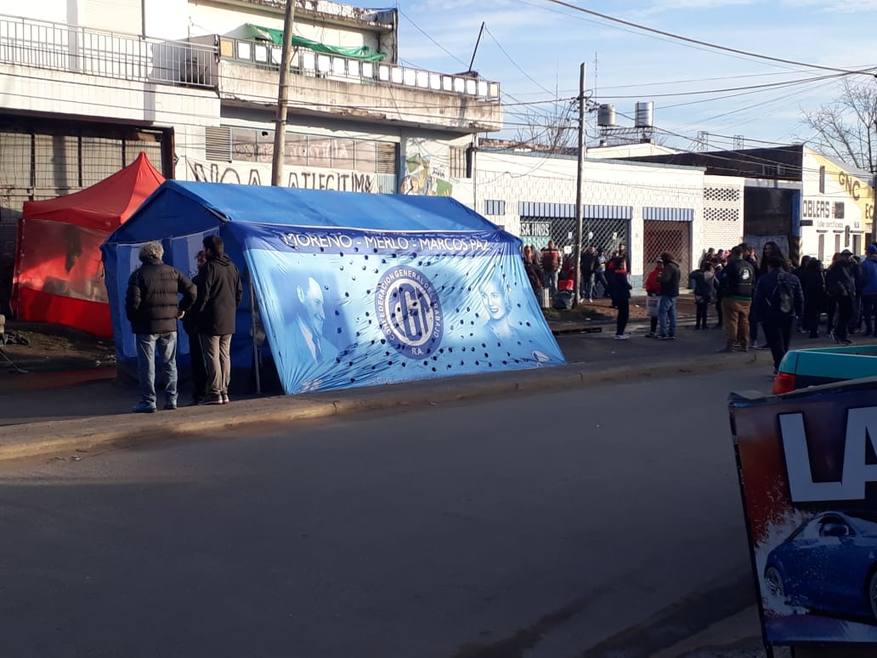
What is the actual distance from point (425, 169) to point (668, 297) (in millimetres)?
9790

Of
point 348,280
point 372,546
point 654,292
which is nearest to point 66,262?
point 348,280

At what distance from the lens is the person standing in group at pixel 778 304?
14.3 m

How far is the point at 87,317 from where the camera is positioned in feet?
59.9

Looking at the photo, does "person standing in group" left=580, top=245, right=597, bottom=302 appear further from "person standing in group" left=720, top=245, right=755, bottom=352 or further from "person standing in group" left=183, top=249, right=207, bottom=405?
"person standing in group" left=183, top=249, right=207, bottom=405

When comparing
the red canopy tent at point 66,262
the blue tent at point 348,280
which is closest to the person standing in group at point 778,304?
the blue tent at point 348,280

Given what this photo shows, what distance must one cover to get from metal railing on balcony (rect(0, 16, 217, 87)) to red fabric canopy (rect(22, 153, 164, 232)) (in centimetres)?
298

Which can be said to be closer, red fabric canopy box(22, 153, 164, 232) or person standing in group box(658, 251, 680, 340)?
red fabric canopy box(22, 153, 164, 232)

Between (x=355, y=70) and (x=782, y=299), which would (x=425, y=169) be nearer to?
(x=355, y=70)

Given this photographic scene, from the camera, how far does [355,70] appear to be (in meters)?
25.6

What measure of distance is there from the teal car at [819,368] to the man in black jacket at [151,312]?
673 centimetres

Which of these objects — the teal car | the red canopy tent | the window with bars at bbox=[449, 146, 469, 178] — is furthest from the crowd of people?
the red canopy tent

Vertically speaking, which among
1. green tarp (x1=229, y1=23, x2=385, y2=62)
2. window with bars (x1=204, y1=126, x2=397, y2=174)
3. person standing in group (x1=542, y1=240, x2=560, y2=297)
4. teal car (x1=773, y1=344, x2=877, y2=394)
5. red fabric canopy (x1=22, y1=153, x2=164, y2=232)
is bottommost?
teal car (x1=773, y1=344, x2=877, y2=394)

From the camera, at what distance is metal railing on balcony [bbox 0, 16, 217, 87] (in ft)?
65.2

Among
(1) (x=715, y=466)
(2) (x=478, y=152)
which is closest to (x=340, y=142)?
(2) (x=478, y=152)
